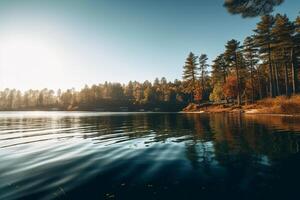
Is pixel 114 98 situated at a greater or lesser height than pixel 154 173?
greater

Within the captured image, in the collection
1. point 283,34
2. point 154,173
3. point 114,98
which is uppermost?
point 283,34

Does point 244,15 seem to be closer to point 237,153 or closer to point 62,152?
point 237,153

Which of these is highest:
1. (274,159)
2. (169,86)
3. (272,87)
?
(169,86)

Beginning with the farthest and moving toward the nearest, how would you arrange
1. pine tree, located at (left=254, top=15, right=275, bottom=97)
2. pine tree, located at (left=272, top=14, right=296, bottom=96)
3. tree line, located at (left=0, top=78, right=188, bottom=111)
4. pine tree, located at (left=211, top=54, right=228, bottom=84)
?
tree line, located at (left=0, top=78, right=188, bottom=111), pine tree, located at (left=211, top=54, right=228, bottom=84), pine tree, located at (left=254, top=15, right=275, bottom=97), pine tree, located at (left=272, top=14, right=296, bottom=96)

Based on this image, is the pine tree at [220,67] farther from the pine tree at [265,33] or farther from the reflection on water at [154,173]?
the reflection on water at [154,173]

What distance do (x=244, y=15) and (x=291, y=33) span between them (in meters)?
40.6

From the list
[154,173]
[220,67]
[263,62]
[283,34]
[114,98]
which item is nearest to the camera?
[154,173]

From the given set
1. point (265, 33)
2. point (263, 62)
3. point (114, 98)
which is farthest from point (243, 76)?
point (114, 98)

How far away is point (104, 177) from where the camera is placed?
20.9 ft

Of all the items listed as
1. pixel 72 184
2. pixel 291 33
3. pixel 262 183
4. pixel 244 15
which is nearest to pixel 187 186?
pixel 262 183

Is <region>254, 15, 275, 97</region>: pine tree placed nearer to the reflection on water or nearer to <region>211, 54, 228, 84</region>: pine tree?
<region>211, 54, 228, 84</region>: pine tree

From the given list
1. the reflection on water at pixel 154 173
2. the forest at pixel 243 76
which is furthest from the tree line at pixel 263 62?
the reflection on water at pixel 154 173

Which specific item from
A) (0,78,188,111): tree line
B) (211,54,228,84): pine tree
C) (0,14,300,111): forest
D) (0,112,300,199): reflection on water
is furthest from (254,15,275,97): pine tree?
(0,78,188,111): tree line

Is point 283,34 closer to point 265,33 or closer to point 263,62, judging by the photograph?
point 265,33
